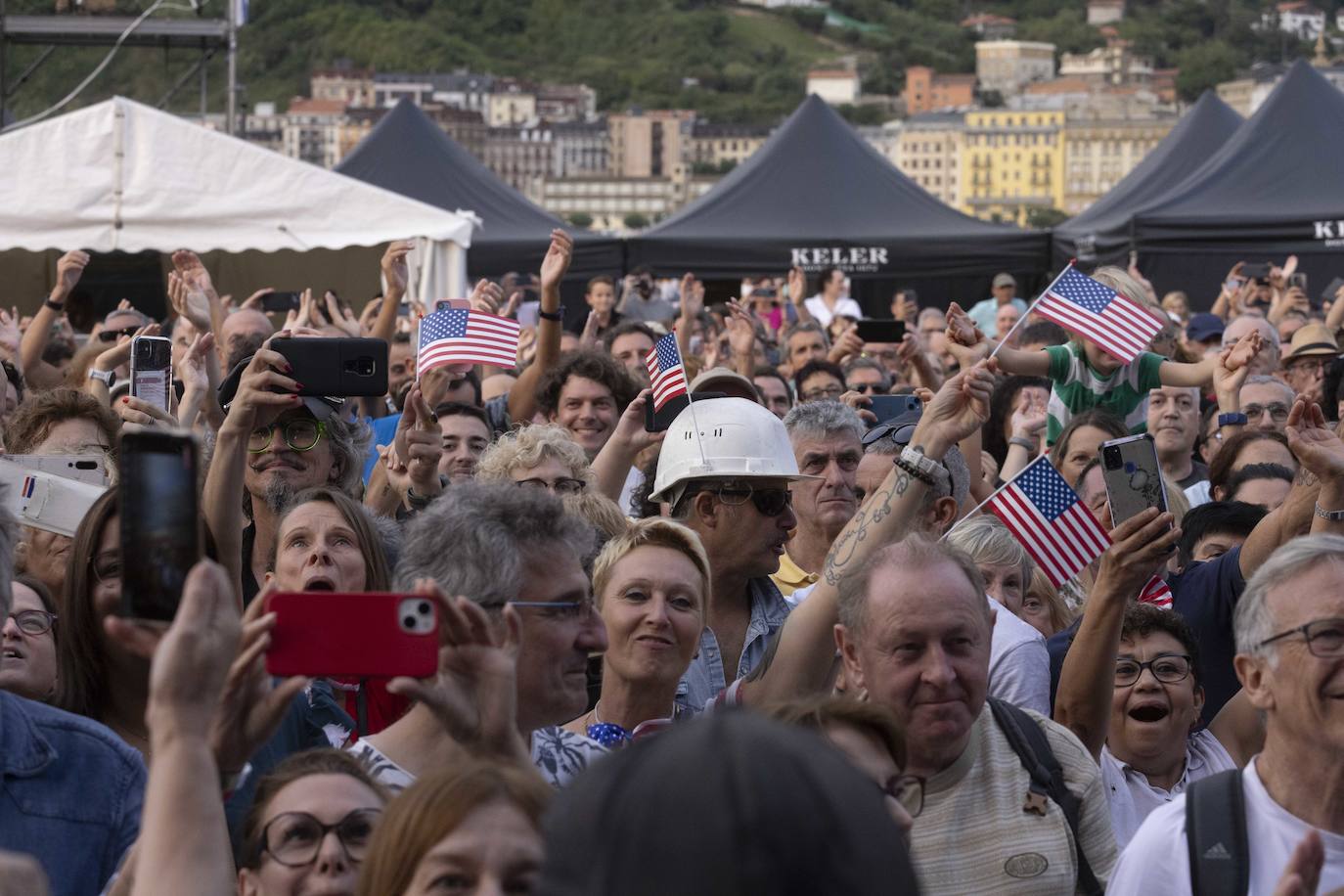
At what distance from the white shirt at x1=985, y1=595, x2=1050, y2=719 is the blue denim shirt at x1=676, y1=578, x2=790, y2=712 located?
51cm

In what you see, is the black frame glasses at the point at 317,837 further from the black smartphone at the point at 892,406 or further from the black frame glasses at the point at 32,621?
the black smartphone at the point at 892,406

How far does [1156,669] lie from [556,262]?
471cm

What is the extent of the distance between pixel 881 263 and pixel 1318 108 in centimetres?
485

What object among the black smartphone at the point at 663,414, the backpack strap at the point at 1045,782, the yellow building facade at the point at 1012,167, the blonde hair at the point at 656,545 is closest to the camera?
the backpack strap at the point at 1045,782

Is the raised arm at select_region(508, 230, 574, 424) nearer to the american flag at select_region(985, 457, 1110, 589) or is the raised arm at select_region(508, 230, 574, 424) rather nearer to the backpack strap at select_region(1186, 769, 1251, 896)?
the american flag at select_region(985, 457, 1110, 589)

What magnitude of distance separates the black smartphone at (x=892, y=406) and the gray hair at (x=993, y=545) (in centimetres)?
174

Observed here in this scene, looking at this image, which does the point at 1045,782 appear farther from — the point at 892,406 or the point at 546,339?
the point at 546,339

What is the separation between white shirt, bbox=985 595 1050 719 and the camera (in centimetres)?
455

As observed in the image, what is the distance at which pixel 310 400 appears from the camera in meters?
5.53

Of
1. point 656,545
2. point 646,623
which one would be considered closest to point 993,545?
point 656,545

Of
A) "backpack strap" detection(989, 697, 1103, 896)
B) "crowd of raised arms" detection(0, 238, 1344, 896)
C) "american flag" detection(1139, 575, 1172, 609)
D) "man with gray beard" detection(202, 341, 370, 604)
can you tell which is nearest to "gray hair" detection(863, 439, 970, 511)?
"crowd of raised arms" detection(0, 238, 1344, 896)

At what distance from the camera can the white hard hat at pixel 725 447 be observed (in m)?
5.16

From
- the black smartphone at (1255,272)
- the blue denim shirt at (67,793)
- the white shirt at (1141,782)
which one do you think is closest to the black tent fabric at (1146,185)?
the black smartphone at (1255,272)

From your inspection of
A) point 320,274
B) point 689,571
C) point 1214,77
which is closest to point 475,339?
point 689,571
